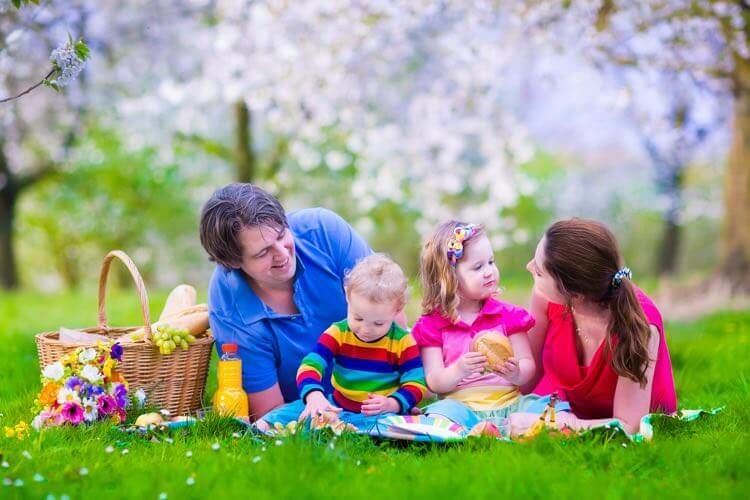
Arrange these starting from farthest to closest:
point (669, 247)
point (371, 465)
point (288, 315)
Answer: point (669, 247) → point (288, 315) → point (371, 465)

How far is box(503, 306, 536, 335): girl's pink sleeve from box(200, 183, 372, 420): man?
0.74 metres

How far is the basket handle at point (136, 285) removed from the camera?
11.7 feet

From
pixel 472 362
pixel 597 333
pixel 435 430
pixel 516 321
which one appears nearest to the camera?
pixel 435 430

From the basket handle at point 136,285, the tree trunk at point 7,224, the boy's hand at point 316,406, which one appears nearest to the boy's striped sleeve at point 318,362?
the boy's hand at point 316,406

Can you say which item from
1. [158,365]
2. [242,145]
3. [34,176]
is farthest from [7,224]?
[158,365]

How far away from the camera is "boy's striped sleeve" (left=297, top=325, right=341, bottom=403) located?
137 inches

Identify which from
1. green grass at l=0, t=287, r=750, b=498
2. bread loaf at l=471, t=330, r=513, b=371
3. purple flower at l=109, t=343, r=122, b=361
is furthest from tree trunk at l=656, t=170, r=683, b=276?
purple flower at l=109, t=343, r=122, b=361

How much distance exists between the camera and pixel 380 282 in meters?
3.31

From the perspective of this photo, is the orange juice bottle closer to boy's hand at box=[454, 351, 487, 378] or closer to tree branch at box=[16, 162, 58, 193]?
boy's hand at box=[454, 351, 487, 378]

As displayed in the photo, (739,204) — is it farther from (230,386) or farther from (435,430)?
(230,386)

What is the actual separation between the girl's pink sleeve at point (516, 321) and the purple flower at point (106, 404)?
1.64 metres

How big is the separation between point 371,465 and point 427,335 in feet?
2.46

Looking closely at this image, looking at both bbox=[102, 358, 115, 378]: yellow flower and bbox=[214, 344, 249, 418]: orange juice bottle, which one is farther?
bbox=[214, 344, 249, 418]: orange juice bottle

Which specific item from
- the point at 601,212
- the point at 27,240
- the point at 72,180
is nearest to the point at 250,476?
the point at 72,180
